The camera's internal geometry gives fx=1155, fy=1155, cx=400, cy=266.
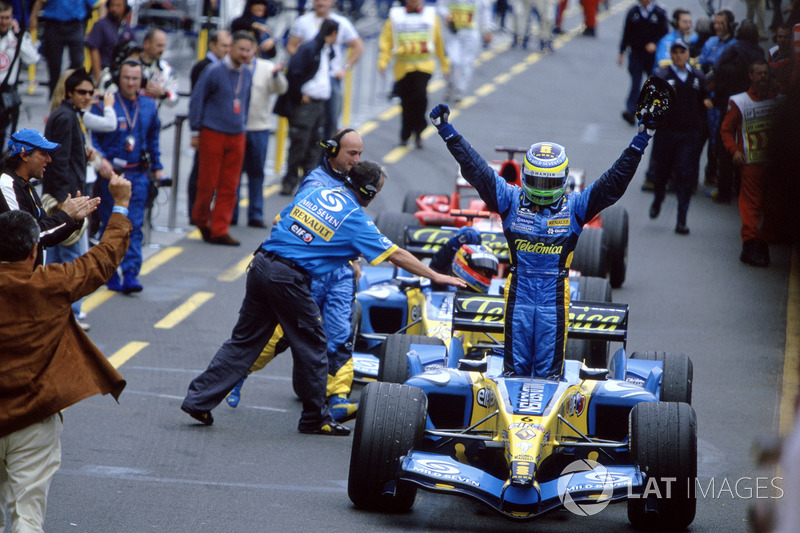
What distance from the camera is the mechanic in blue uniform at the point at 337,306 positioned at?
8.46 m

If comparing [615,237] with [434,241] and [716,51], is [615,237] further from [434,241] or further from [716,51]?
[716,51]

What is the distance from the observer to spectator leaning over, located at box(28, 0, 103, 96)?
1641cm

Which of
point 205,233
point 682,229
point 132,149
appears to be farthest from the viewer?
point 682,229

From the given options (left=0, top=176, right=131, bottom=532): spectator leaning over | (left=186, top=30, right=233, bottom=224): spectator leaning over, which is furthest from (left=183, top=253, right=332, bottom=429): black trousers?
(left=186, top=30, right=233, bottom=224): spectator leaning over

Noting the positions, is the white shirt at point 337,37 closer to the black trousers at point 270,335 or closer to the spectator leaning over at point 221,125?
the spectator leaning over at point 221,125

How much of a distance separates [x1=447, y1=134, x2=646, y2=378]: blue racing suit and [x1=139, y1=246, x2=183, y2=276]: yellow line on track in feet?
20.1

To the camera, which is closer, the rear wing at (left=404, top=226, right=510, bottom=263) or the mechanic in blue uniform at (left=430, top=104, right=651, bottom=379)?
the mechanic in blue uniform at (left=430, top=104, right=651, bottom=379)

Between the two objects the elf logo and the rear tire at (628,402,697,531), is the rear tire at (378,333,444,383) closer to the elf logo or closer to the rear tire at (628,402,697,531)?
the elf logo

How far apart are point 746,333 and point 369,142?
8.59 metres

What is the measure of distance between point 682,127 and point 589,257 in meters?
3.78

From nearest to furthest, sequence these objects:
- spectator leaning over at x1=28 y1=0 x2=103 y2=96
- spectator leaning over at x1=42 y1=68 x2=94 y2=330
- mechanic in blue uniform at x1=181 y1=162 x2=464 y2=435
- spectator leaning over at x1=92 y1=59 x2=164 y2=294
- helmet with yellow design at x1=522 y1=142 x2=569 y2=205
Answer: helmet with yellow design at x1=522 y1=142 x2=569 y2=205 → mechanic in blue uniform at x1=181 y1=162 x2=464 y2=435 → spectator leaning over at x1=42 y1=68 x2=94 y2=330 → spectator leaning over at x1=92 y1=59 x2=164 y2=294 → spectator leaning over at x1=28 y1=0 x2=103 y2=96

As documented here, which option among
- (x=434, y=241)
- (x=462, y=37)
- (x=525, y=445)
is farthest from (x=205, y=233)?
(x=462, y=37)

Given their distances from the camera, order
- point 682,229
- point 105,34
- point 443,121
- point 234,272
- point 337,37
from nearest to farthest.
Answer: point 443,121, point 234,272, point 682,229, point 105,34, point 337,37

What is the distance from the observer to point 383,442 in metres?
6.44
